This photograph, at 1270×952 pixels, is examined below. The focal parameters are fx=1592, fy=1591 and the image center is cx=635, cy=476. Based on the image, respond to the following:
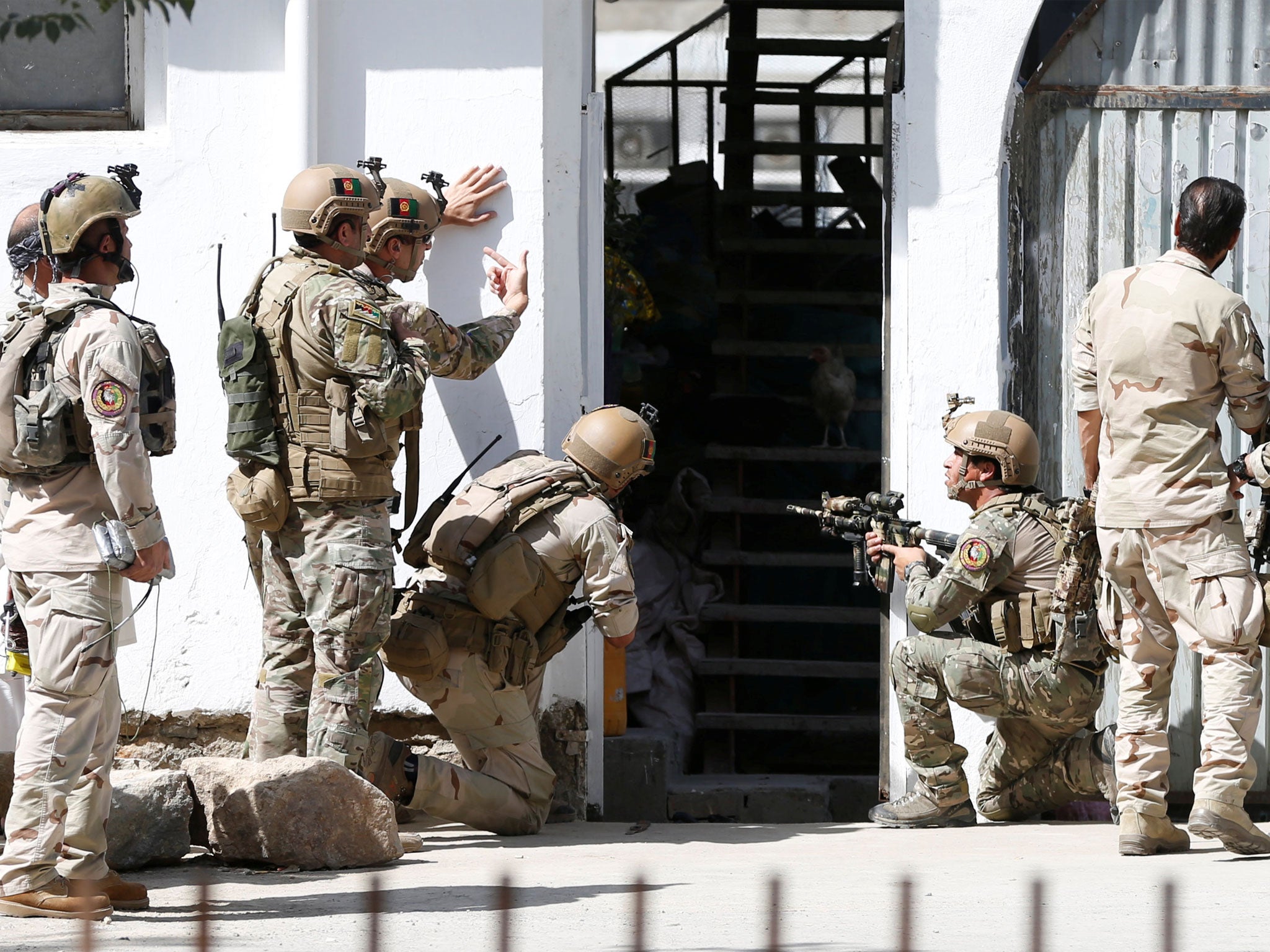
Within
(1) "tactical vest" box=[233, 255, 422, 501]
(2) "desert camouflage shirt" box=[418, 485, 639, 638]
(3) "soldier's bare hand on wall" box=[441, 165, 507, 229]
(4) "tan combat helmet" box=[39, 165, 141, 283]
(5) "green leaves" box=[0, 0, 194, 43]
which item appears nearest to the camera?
(5) "green leaves" box=[0, 0, 194, 43]

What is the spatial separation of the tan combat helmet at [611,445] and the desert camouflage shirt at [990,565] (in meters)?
1.08

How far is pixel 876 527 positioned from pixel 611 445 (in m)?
1.07

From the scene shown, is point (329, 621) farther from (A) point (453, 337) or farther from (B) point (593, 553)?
(A) point (453, 337)

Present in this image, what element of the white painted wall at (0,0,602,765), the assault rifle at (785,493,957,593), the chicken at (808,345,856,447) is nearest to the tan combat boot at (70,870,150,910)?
the white painted wall at (0,0,602,765)

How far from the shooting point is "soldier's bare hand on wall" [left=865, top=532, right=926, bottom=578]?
5695 millimetres

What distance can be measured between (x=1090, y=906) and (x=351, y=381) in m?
2.69

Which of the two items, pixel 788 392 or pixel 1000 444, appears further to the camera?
pixel 788 392

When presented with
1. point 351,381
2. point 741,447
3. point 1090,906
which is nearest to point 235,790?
point 351,381

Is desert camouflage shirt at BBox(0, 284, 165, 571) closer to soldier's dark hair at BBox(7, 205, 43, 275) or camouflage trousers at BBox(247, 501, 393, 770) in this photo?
soldier's dark hair at BBox(7, 205, 43, 275)

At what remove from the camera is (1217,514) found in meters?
4.67

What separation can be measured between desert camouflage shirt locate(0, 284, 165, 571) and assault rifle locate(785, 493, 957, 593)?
8.28 feet

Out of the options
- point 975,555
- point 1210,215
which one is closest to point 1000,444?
point 975,555

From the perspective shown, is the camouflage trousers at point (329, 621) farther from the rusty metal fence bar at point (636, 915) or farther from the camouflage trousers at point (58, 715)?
the camouflage trousers at point (58, 715)

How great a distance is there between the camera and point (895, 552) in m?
5.76
